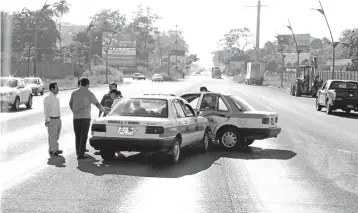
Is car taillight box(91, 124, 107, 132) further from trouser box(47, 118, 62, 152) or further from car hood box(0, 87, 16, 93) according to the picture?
car hood box(0, 87, 16, 93)

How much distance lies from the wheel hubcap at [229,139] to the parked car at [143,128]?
1.93m

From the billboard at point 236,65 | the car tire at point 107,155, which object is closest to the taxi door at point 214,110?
the car tire at point 107,155

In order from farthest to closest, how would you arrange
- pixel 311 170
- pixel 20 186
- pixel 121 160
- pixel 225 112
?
1. pixel 225 112
2. pixel 121 160
3. pixel 311 170
4. pixel 20 186

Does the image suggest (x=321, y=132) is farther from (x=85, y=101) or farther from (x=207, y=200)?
(x=207, y=200)

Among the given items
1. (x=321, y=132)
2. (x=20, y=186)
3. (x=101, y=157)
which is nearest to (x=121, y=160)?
(x=101, y=157)

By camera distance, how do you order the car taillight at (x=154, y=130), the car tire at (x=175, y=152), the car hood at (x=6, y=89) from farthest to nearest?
the car hood at (x=6, y=89) → the car tire at (x=175, y=152) → the car taillight at (x=154, y=130)

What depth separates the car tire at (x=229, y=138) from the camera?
536 inches

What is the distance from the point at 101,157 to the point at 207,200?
4484 mm

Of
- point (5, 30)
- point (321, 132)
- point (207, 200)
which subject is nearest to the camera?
point (207, 200)

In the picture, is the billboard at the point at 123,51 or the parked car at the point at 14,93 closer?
the parked car at the point at 14,93

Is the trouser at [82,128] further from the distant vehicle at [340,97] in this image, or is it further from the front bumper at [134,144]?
the distant vehicle at [340,97]

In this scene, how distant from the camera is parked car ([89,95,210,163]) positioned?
10.7 m

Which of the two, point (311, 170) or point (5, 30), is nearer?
point (311, 170)

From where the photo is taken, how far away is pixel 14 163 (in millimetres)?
10906
